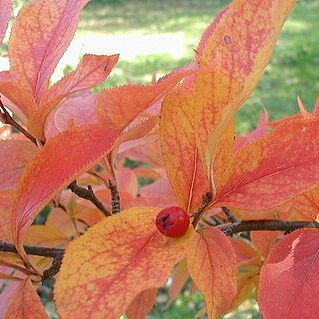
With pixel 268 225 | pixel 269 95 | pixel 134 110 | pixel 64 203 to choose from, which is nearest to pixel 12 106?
pixel 134 110

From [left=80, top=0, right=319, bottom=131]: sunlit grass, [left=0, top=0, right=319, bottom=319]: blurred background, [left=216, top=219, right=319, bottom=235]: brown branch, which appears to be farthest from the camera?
[left=80, top=0, right=319, bottom=131]: sunlit grass

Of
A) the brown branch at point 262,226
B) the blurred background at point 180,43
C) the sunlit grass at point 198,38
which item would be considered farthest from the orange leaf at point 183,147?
the blurred background at point 180,43

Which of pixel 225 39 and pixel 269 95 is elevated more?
pixel 225 39

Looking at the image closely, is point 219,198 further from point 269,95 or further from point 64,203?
point 269,95

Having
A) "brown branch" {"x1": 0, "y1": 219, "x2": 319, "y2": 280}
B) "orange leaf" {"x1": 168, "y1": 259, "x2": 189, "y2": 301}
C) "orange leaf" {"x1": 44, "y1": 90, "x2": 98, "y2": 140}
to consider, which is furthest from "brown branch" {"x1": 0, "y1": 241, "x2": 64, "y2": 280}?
"orange leaf" {"x1": 168, "y1": 259, "x2": 189, "y2": 301}

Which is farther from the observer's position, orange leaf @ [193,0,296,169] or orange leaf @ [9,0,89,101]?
orange leaf @ [9,0,89,101]

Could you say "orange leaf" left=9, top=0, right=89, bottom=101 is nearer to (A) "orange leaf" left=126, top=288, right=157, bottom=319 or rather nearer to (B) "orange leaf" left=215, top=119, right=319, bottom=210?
(B) "orange leaf" left=215, top=119, right=319, bottom=210
